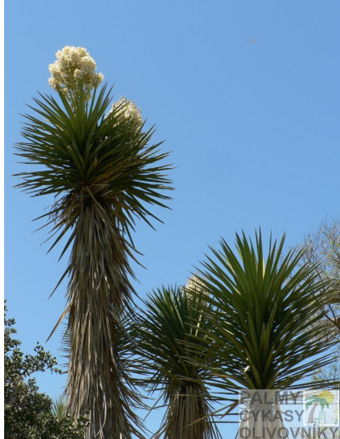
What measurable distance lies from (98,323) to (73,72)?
10.5ft

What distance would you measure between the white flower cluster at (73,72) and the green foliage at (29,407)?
3.65 meters

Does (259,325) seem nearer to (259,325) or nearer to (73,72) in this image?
(259,325)

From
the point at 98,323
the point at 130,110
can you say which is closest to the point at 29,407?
the point at 98,323

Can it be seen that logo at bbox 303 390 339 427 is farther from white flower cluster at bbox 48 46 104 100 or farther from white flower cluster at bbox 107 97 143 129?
white flower cluster at bbox 48 46 104 100

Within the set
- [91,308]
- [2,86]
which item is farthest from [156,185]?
[2,86]

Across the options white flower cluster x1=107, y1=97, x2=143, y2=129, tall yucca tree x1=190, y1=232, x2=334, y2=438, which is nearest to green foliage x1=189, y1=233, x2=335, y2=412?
tall yucca tree x1=190, y1=232, x2=334, y2=438

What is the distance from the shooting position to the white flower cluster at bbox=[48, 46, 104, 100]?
28.6 ft

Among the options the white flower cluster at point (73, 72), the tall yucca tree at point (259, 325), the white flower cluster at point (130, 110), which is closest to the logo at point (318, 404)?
the tall yucca tree at point (259, 325)

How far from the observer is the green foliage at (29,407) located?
5887 mm

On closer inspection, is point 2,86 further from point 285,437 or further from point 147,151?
point 285,437

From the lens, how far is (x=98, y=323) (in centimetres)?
769

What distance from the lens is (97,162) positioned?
8.33 meters

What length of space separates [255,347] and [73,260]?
255 cm

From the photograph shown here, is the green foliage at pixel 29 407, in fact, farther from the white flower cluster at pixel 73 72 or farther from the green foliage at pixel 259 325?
the white flower cluster at pixel 73 72
